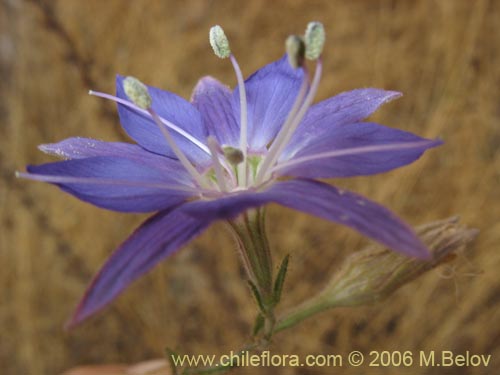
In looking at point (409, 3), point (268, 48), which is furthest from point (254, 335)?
point (409, 3)

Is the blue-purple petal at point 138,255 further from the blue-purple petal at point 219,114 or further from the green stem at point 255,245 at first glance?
the blue-purple petal at point 219,114

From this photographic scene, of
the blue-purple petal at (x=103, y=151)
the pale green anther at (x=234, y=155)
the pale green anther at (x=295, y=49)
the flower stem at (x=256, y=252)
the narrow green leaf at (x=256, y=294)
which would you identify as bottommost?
the narrow green leaf at (x=256, y=294)

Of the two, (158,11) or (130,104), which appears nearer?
(130,104)

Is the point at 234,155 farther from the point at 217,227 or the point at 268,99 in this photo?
the point at 217,227

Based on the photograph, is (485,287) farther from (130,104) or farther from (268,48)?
(130,104)

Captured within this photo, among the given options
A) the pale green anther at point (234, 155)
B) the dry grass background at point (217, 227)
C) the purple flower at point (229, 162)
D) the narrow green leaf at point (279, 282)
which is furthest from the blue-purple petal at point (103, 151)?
the dry grass background at point (217, 227)

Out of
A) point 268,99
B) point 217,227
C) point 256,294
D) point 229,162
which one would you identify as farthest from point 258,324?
point 217,227

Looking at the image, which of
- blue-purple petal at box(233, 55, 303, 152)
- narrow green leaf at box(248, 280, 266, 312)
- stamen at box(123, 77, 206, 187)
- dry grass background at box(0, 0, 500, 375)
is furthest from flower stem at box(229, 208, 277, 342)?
dry grass background at box(0, 0, 500, 375)
